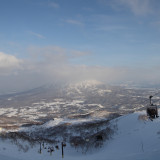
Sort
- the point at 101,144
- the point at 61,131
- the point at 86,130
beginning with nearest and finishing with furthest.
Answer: the point at 101,144 < the point at 86,130 < the point at 61,131

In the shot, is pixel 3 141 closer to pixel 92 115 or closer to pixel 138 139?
pixel 138 139

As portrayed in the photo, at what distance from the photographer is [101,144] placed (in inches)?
1128

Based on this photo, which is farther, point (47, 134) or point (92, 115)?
point (92, 115)

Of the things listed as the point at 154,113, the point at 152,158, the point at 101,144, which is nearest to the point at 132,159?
the point at 152,158

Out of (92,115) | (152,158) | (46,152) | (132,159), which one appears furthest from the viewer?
(92,115)

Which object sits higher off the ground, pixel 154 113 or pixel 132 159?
pixel 154 113

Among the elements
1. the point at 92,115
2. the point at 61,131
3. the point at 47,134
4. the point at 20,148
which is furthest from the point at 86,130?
the point at 92,115

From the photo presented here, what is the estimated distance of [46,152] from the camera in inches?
1029

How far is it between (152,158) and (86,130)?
133ft

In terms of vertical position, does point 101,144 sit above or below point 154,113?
below

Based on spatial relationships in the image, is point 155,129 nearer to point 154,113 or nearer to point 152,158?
point 154,113

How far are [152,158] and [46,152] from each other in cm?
1649

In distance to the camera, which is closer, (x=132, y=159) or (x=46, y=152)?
(x=132, y=159)

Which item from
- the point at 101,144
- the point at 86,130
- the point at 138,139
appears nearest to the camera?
the point at 138,139
